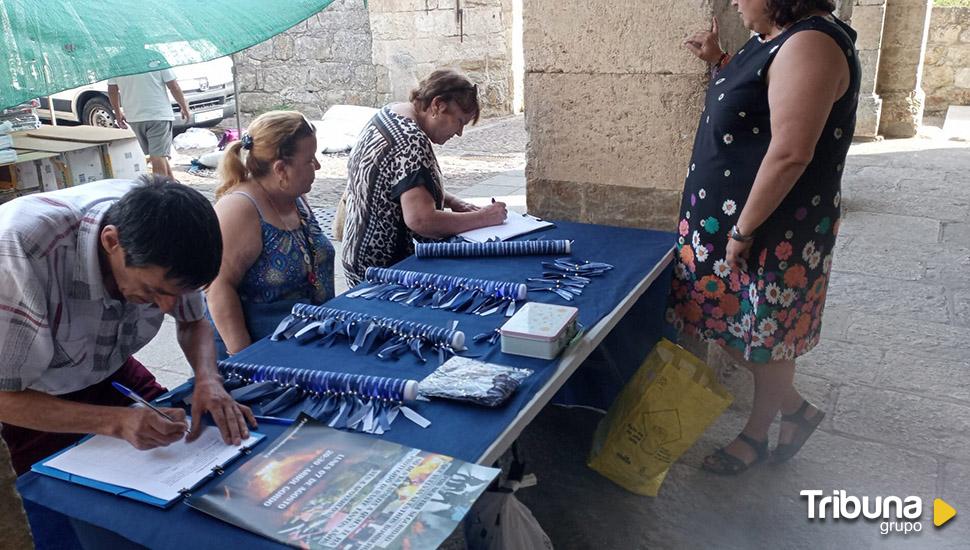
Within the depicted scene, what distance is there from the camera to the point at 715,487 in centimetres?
279

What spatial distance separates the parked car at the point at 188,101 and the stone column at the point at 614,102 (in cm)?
701

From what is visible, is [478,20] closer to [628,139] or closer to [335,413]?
[628,139]

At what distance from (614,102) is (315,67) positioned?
9381mm

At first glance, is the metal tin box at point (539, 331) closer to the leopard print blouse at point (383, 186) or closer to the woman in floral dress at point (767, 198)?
the woman in floral dress at point (767, 198)

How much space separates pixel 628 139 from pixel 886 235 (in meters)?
3.40

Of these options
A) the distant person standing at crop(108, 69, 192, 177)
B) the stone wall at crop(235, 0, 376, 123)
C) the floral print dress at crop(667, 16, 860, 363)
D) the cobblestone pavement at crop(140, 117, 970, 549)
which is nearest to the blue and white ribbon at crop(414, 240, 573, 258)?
the floral print dress at crop(667, 16, 860, 363)

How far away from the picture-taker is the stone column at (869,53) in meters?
8.62

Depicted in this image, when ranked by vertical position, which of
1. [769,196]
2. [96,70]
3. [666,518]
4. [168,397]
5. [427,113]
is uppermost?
Answer: [96,70]

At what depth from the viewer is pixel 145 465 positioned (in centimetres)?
149

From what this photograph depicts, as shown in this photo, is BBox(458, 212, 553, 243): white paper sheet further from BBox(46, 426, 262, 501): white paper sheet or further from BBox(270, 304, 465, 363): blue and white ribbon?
BBox(46, 426, 262, 501): white paper sheet

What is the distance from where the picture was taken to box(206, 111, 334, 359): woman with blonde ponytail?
237 cm

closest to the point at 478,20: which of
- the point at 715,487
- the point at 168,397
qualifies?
the point at 715,487

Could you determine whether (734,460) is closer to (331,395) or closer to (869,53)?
(331,395)

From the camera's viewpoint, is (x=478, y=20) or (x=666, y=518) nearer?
(x=666, y=518)
